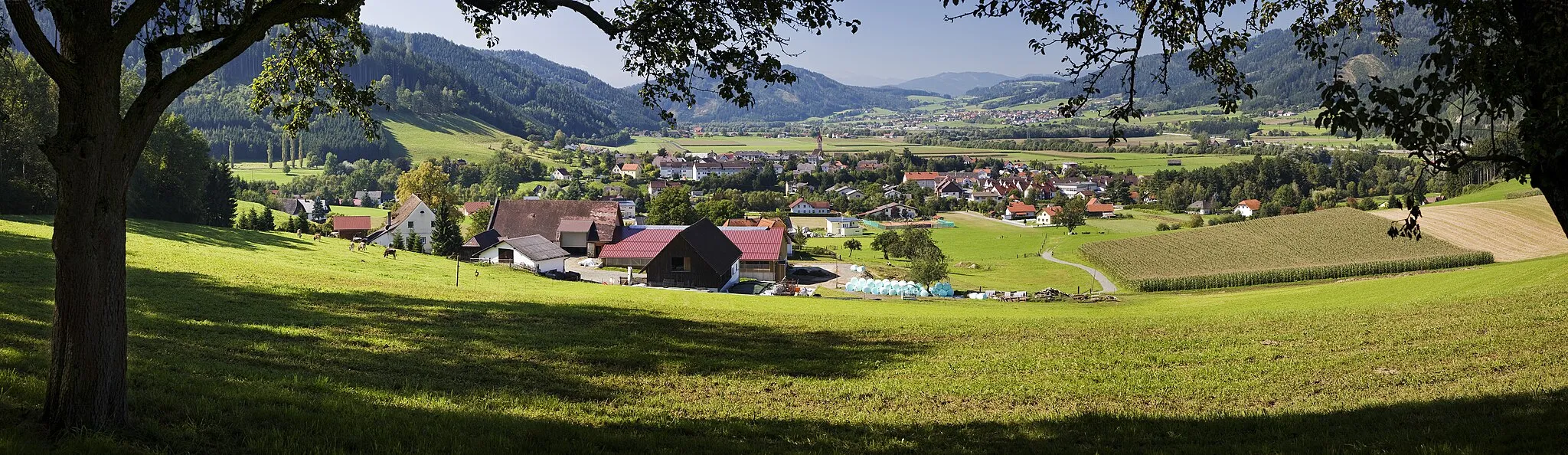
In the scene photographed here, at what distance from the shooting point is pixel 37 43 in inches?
231

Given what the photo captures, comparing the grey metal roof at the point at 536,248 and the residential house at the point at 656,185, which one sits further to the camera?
the residential house at the point at 656,185

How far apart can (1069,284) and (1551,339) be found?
1845 inches

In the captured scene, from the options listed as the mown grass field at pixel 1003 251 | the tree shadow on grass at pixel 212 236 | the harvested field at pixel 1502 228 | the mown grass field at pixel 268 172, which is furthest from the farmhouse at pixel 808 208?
the tree shadow on grass at pixel 212 236

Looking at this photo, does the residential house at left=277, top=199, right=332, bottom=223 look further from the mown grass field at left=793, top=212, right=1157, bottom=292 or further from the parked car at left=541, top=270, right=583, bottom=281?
the parked car at left=541, top=270, right=583, bottom=281

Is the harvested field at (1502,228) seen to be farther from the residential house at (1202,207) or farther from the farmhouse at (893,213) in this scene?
the farmhouse at (893,213)

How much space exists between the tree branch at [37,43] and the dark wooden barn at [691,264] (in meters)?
47.0

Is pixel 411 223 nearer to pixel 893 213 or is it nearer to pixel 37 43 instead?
pixel 37 43

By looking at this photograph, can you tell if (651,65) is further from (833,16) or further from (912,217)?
(912,217)

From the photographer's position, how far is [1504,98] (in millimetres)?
6215

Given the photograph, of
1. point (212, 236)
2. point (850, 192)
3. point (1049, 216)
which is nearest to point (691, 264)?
point (212, 236)

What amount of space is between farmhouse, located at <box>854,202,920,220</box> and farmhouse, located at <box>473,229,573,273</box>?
7806 centimetres

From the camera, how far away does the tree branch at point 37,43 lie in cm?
583

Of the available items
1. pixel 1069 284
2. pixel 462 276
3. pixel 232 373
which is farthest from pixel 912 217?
pixel 232 373

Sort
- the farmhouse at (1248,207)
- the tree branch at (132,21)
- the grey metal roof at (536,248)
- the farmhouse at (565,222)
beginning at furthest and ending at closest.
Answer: the farmhouse at (1248,207)
the farmhouse at (565,222)
the grey metal roof at (536,248)
the tree branch at (132,21)
